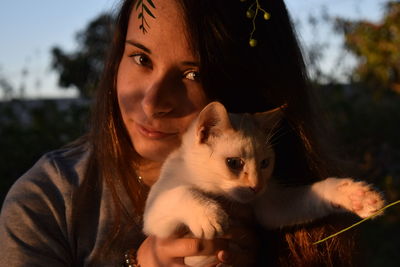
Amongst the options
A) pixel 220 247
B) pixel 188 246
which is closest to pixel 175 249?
pixel 188 246

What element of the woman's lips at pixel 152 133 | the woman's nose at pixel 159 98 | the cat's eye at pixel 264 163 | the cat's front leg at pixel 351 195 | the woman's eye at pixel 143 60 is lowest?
the cat's front leg at pixel 351 195

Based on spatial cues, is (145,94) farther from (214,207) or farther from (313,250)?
(313,250)

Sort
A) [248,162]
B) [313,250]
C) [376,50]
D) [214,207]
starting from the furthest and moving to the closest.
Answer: [376,50] < [313,250] < [248,162] < [214,207]

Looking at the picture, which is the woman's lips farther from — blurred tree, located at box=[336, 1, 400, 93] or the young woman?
blurred tree, located at box=[336, 1, 400, 93]

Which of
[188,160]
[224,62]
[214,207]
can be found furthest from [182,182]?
[224,62]

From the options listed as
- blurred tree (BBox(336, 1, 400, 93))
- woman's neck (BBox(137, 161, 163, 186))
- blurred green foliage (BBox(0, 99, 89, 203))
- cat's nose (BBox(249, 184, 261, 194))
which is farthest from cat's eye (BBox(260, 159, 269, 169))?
blurred tree (BBox(336, 1, 400, 93))

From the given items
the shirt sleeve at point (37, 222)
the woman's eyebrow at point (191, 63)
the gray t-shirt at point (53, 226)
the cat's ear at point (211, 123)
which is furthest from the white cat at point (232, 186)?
the shirt sleeve at point (37, 222)

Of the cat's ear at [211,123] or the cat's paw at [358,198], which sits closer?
the cat's paw at [358,198]

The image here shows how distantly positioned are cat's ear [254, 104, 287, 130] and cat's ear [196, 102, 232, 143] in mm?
133

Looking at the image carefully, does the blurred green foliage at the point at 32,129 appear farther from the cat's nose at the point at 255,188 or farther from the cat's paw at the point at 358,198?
the cat's paw at the point at 358,198

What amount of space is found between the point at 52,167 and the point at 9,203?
0.73 ft

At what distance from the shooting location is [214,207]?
1419 millimetres

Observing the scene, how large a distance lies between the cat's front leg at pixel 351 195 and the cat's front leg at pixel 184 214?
38 cm

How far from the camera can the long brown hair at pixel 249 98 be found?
5.60 feet
